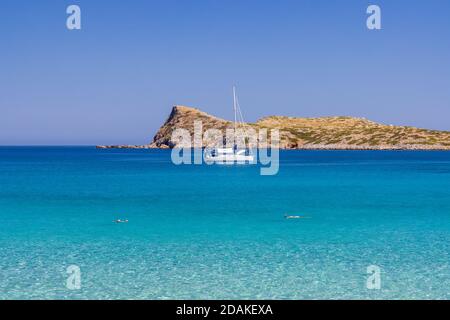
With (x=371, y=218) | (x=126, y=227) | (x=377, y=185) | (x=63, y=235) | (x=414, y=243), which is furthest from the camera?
(x=377, y=185)

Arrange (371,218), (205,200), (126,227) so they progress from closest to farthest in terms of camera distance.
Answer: (126,227), (371,218), (205,200)

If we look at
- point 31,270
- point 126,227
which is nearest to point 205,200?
point 126,227

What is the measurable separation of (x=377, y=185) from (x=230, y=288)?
61982 mm

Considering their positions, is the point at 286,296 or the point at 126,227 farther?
the point at 126,227

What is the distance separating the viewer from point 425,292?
21094 millimetres

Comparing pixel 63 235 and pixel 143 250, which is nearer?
pixel 143 250

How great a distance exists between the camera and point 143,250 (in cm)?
2927

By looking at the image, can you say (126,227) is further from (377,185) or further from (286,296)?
(377,185)

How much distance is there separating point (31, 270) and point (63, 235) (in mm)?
9864

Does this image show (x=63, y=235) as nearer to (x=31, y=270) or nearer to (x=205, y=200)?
(x=31, y=270)

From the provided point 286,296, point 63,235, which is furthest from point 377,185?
point 286,296

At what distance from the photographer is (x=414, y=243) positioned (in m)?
31.2
